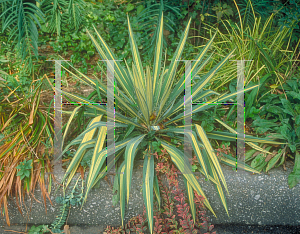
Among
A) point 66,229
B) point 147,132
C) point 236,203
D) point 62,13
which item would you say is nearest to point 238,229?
point 236,203

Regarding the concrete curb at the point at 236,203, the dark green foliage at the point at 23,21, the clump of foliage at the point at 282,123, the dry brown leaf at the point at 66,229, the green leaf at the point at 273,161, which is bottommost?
the dry brown leaf at the point at 66,229

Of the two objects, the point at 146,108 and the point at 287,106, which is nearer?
the point at 146,108

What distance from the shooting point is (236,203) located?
139 cm

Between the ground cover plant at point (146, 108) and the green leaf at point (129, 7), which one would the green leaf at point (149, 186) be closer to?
the ground cover plant at point (146, 108)

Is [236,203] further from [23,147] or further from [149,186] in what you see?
[23,147]

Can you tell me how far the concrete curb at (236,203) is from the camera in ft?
4.56

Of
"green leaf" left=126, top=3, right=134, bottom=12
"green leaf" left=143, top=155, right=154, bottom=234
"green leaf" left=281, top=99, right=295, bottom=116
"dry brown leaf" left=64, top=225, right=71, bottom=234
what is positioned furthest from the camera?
"green leaf" left=126, top=3, right=134, bottom=12

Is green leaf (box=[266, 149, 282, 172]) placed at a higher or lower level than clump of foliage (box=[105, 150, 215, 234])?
higher

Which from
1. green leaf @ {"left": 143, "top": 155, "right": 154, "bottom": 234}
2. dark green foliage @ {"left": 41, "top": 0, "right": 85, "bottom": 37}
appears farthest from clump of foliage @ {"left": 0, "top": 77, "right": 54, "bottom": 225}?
dark green foliage @ {"left": 41, "top": 0, "right": 85, "bottom": 37}

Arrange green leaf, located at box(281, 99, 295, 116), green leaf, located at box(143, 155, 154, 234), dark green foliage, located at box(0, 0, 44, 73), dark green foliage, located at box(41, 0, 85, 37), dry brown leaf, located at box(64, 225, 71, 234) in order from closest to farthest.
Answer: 1. green leaf, located at box(143, 155, 154, 234)
2. dry brown leaf, located at box(64, 225, 71, 234)
3. green leaf, located at box(281, 99, 295, 116)
4. dark green foliage, located at box(0, 0, 44, 73)
5. dark green foliage, located at box(41, 0, 85, 37)

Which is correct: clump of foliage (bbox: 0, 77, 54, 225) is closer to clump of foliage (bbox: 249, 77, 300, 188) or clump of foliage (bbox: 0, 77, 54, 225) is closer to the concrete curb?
the concrete curb

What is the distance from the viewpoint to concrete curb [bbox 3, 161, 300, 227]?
54.7 inches

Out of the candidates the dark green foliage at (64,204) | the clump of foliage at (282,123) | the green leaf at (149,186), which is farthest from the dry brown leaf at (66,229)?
the clump of foliage at (282,123)

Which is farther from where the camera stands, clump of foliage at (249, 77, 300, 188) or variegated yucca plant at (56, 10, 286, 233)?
clump of foliage at (249, 77, 300, 188)
